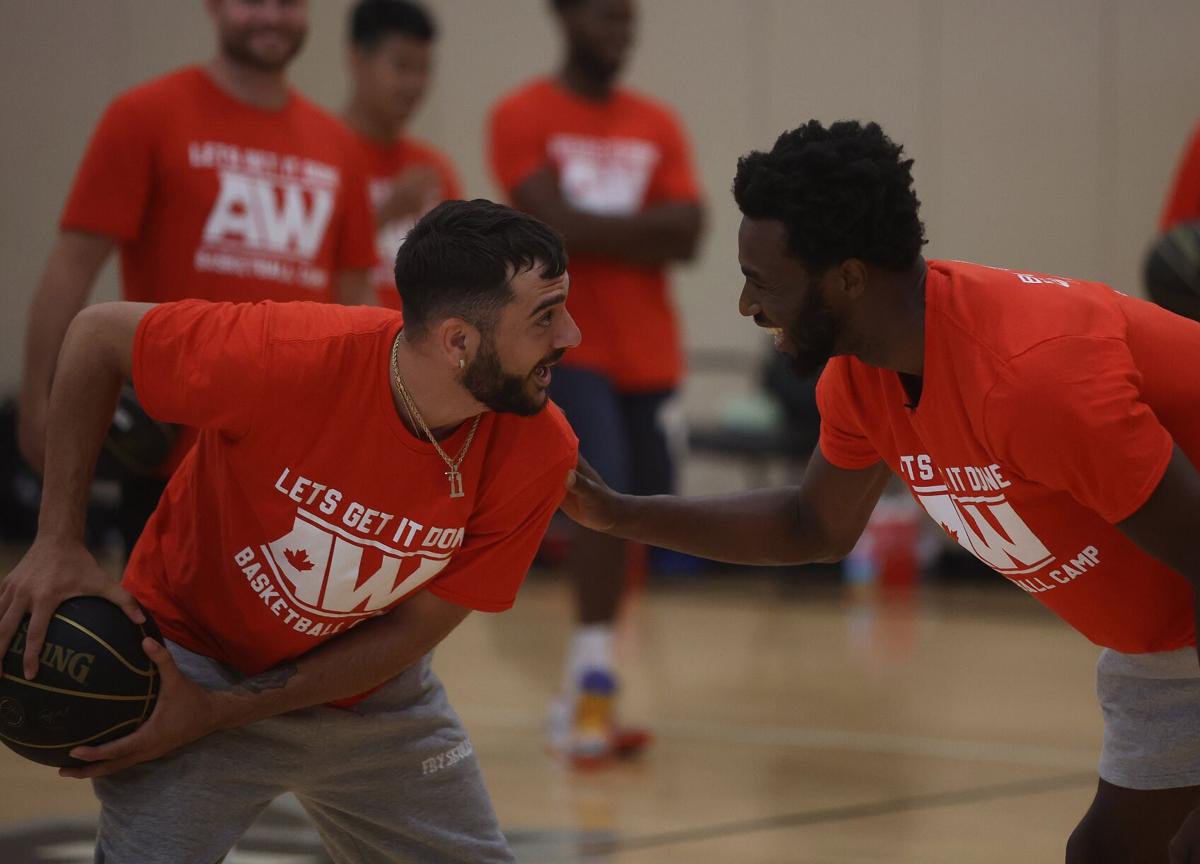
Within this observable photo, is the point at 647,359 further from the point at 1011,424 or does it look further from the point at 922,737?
the point at 1011,424

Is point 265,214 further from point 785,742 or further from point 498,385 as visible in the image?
point 785,742

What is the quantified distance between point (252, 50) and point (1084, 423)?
8.12ft

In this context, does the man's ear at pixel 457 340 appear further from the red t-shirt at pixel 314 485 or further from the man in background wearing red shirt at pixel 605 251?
the man in background wearing red shirt at pixel 605 251

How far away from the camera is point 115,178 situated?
3701 millimetres

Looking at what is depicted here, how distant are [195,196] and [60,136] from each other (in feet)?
22.0

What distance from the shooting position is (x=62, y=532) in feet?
8.43

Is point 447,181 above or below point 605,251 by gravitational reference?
above

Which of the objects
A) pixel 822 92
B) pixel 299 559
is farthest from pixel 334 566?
pixel 822 92

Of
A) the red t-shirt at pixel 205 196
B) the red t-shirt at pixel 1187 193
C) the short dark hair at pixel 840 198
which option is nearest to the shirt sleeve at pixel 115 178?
the red t-shirt at pixel 205 196

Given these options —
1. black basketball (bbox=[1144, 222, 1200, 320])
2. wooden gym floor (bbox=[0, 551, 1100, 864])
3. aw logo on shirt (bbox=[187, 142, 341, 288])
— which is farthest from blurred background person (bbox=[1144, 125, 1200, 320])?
aw logo on shirt (bbox=[187, 142, 341, 288])

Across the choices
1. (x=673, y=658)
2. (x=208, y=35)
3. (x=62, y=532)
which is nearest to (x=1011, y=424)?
(x=62, y=532)

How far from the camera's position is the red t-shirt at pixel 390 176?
5340 mm

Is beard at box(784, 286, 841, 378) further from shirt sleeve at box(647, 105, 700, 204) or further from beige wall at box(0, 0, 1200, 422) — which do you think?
beige wall at box(0, 0, 1200, 422)

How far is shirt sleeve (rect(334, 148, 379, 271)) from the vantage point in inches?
161
